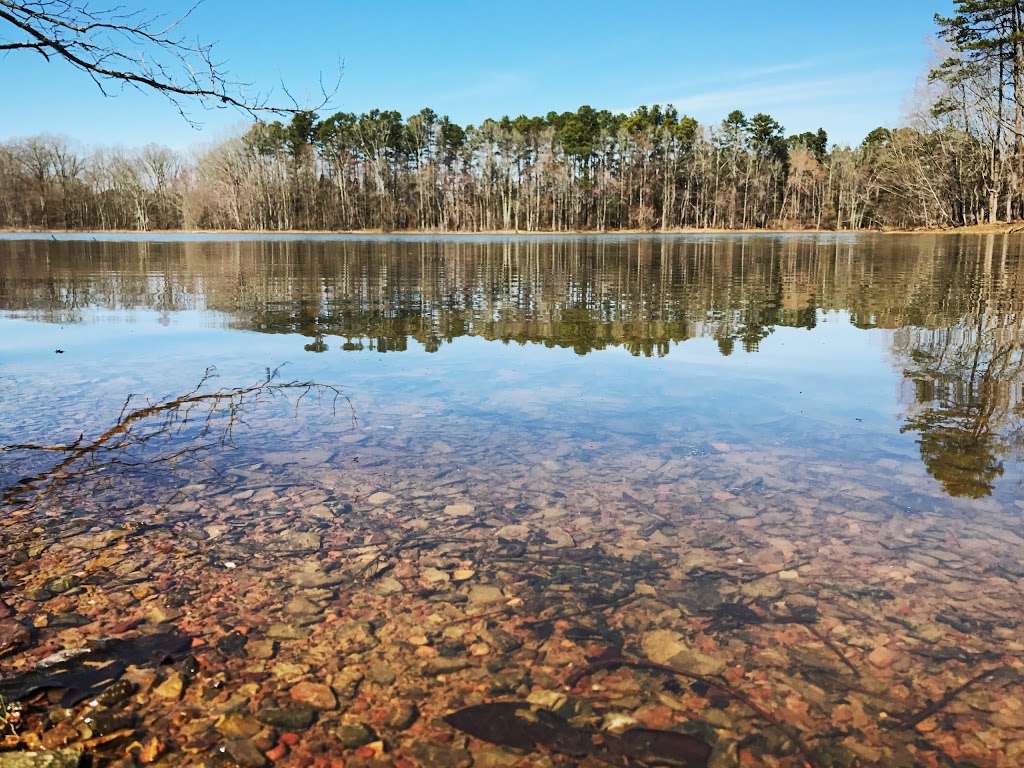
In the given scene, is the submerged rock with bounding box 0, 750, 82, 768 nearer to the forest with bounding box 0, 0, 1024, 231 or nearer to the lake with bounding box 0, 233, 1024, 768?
the lake with bounding box 0, 233, 1024, 768

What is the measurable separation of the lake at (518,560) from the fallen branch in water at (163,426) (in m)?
0.04

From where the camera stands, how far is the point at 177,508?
12.7 ft

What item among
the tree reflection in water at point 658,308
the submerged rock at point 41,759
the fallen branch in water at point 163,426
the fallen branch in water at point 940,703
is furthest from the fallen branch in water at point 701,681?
the fallen branch in water at point 163,426

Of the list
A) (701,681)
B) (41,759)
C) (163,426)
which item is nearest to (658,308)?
(163,426)

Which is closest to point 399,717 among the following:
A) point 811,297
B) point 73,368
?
point 73,368

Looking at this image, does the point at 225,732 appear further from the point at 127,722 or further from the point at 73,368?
the point at 73,368

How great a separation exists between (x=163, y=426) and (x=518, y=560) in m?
3.46

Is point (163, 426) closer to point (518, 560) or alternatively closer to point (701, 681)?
point (518, 560)

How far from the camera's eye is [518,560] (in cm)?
329

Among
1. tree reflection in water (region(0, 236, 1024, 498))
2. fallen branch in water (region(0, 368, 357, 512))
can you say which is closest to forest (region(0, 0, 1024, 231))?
tree reflection in water (region(0, 236, 1024, 498))

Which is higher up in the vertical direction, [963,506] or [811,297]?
[811,297]

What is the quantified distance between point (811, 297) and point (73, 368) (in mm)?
12653

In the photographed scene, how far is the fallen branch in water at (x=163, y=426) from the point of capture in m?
4.39

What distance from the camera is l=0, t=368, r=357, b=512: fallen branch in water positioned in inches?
173
